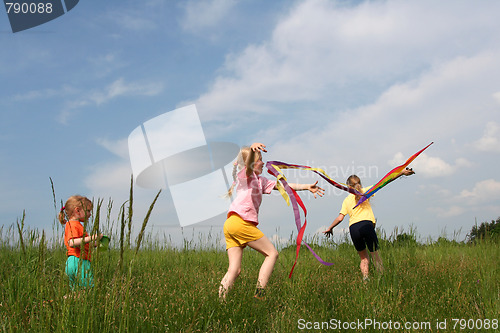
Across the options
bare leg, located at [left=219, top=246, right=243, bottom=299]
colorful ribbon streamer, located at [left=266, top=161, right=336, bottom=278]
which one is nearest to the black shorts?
colorful ribbon streamer, located at [left=266, top=161, right=336, bottom=278]

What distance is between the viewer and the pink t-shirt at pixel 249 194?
4453mm

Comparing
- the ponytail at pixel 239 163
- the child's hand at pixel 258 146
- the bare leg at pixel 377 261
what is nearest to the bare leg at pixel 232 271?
the ponytail at pixel 239 163

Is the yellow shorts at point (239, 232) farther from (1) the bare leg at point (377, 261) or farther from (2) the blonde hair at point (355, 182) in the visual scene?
(2) the blonde hair at point (355, 182)

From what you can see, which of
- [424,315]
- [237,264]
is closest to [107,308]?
[237,264]

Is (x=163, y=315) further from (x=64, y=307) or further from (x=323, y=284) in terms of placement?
(x=323, y=284)

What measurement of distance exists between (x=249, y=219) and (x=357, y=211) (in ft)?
8.53

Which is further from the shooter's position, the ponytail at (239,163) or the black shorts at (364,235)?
the black shorts at (364,235)

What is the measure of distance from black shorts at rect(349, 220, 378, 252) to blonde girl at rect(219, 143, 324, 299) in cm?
182

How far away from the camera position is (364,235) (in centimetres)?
605

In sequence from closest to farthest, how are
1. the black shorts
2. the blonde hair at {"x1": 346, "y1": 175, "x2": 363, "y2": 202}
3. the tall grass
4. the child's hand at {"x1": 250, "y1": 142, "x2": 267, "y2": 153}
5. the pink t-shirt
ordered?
1. the tall grass
2. the child's hand at {"x1": 250, "y1": 142, "x2": 267, "y2": 153}
3. the pink t-shirt
4. the black shorts
5. the blonde hair at {"x1": 346, "y1": 175, "x2": 363, "y2": 202}

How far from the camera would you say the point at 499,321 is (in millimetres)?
3354

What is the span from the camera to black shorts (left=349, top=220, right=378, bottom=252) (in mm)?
6039

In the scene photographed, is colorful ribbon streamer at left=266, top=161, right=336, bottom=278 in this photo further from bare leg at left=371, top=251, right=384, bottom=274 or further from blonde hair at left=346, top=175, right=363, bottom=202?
blonde hair at left=346, top=175, right=363, bottom=202

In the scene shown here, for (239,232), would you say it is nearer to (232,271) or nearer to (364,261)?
(232,271)
